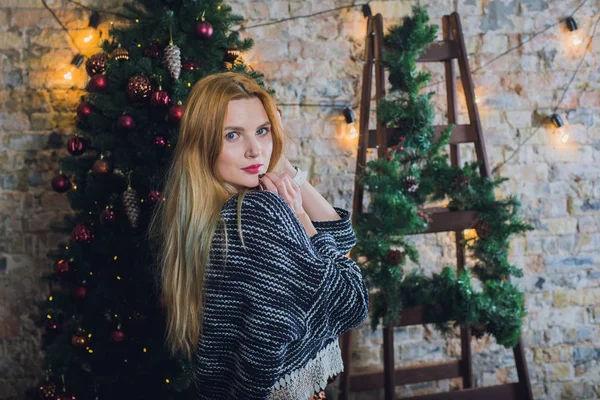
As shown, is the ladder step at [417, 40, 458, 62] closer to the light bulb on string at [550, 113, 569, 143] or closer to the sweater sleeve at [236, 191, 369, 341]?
the light bulb on string at [550, 113, 569, 143]

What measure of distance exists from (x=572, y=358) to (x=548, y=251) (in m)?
0.66

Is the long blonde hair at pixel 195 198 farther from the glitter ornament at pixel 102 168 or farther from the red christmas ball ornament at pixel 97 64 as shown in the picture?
the red christmas ball ornament at pixel 97 64

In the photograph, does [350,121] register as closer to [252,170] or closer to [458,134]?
[458,134]

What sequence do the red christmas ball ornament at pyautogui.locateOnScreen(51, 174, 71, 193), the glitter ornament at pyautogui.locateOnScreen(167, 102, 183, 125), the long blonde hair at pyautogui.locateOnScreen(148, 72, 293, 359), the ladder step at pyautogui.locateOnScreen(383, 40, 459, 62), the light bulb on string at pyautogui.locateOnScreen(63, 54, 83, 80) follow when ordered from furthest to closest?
the light bulb on string at pyautogui.locateOnScreen(63, 54, 83, 80) → the ladder step at pyautogui.locateOnScreen(383, 40, 459, 62) → the red christmas ball ornament at pyautogui.locateOnScreen(51, 174, 71, 193) → the glitter ornament at pyautogui.locateOnScreen(167, 102, 183, 125) → the long blonde hair at pyautogui.locateOnScreen(148, 72, 293, 359)

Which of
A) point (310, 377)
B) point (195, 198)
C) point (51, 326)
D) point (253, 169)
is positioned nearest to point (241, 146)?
point (253, 169)

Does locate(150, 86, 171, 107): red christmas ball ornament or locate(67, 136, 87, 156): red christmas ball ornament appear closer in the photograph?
locate(150, 86, 171, 107): red christmas ball ornament

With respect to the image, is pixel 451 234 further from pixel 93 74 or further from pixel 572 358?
pixel 93 74

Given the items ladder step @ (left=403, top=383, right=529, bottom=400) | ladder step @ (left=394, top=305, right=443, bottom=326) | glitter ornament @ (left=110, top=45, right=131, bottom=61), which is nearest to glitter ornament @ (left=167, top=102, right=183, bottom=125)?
glitter ornament @ (left=110, top=45, right=131, bottom=61)

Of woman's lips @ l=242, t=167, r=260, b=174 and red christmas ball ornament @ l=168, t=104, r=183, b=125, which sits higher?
red christmas ball ornament @ l=168, t=104, r=183, b=125

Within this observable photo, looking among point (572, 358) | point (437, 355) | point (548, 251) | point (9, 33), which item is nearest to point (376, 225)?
point (437, 355)

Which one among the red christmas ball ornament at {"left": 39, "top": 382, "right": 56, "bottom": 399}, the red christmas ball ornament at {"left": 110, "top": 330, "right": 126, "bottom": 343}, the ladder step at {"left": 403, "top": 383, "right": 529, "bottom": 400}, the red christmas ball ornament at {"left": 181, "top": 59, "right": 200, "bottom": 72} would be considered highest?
the red christmas ball ornament at {"left": 181, "top": 59, "right": 200, "bottom": 72}

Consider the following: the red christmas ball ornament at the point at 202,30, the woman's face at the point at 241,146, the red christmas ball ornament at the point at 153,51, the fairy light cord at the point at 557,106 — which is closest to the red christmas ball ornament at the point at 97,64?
the red christmas ball ornament at the point at 153,51

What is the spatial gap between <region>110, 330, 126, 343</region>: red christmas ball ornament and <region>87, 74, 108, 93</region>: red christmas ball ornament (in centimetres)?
101

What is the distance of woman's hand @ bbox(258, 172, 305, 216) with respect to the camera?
148 cm
